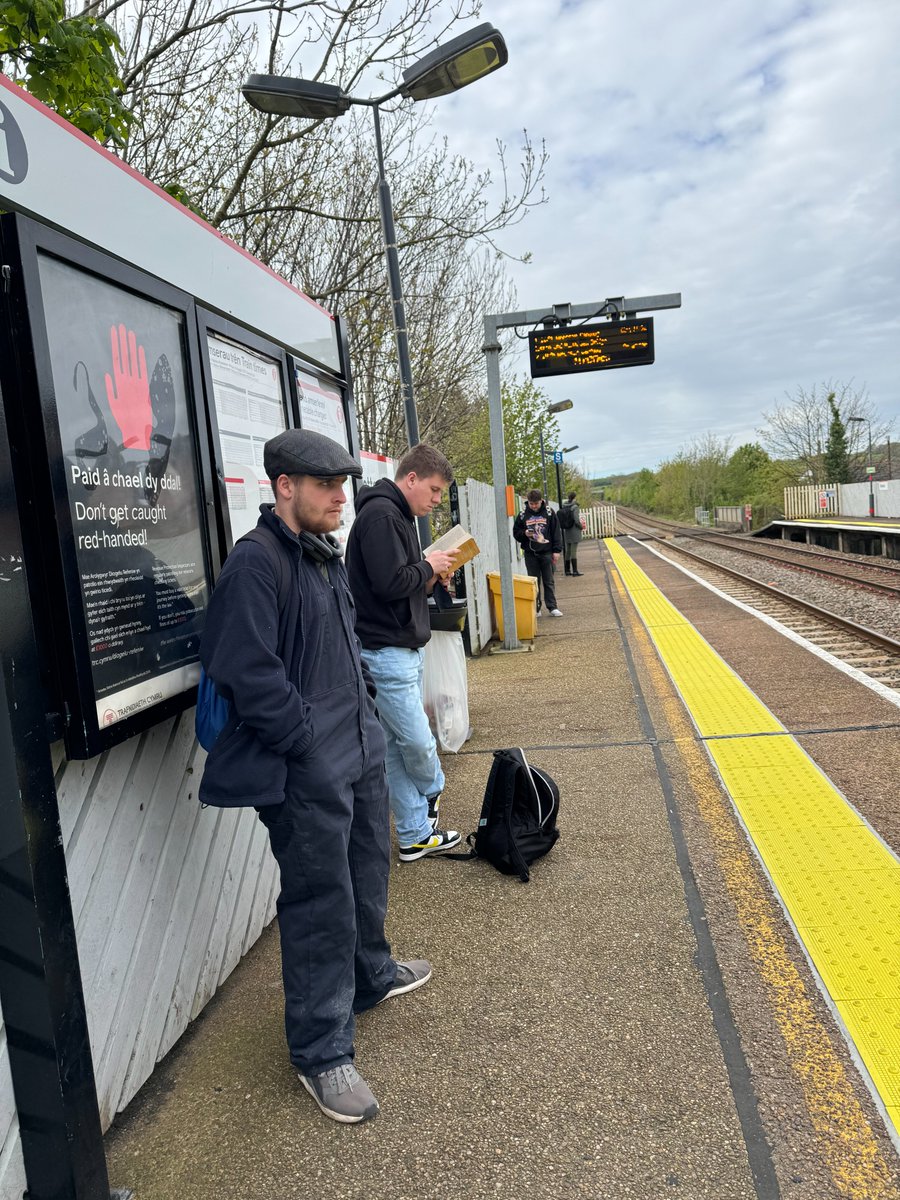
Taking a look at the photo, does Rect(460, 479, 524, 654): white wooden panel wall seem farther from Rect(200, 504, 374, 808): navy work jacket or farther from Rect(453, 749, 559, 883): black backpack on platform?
Rect(200, 504, 374, 808): navy work jacket

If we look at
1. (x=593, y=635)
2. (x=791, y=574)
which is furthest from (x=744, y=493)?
(x=593, y=635)

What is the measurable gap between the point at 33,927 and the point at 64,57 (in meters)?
4.79

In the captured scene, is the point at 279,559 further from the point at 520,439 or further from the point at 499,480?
the point at 520,439

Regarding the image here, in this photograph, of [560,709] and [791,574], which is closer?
[560,709]

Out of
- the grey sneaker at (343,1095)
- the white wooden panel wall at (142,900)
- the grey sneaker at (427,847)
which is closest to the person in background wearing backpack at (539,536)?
the grey sneaker at (427,847)

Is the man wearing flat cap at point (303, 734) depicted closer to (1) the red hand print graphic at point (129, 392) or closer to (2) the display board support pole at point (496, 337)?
(1) the red hand print graphic at point (129, 392)

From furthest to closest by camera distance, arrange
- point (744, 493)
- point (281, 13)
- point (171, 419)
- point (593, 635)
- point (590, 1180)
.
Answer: point (744, 493)
point (593, 635)
point (281, 13)
point (171, 419)
point (590, 1180)

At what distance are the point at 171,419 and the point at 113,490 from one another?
1.65 ft

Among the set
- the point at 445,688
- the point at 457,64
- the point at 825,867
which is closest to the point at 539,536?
the point at 445,688

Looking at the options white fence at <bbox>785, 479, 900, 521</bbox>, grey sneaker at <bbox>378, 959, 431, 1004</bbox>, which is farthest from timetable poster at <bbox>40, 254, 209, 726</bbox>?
white fence at <bbox>785, 479, 900, 521</bbox>

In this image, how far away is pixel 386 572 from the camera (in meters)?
3.74

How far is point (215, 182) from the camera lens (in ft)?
30.3

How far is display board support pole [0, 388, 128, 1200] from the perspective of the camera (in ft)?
6.17

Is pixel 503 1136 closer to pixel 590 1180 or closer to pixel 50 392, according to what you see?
pixel 590 1180
